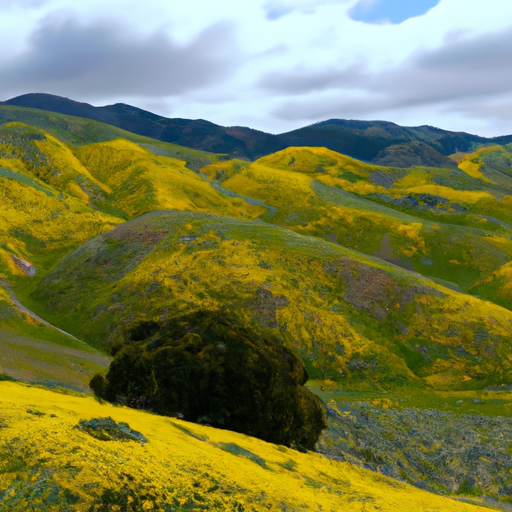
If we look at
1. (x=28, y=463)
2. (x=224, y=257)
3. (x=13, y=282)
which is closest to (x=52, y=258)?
(x=13, y=282)

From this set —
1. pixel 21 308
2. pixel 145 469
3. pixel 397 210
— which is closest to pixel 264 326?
pixel 21 308

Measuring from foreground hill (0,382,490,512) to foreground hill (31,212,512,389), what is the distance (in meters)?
35.0

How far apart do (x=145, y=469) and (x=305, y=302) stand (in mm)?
52839

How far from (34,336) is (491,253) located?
11179cm

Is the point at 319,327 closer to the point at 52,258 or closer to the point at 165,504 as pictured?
the point at 165,504

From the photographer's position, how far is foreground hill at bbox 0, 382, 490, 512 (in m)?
15.6

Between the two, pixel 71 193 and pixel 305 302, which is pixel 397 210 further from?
pixel 71 193

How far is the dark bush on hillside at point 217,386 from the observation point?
31.1 metres

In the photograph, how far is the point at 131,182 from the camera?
153625 mm

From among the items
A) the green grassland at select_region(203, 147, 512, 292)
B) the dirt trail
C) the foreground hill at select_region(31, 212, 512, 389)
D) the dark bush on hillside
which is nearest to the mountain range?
the foreground hill at select_region(31, 212, 512, 389)

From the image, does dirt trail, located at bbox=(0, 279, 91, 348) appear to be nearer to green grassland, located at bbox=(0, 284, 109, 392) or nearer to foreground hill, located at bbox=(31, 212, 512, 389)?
green grassland, located at bbox=(0, 284, 109, 392)

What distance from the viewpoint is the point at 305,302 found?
2721 inches

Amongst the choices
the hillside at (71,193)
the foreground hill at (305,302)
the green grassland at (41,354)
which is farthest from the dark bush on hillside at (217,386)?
the hillside at (71,193)

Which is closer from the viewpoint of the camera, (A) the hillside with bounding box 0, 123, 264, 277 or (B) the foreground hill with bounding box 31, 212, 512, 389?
(B) the foreground hill with bounding box 31, 212, 512, 389
